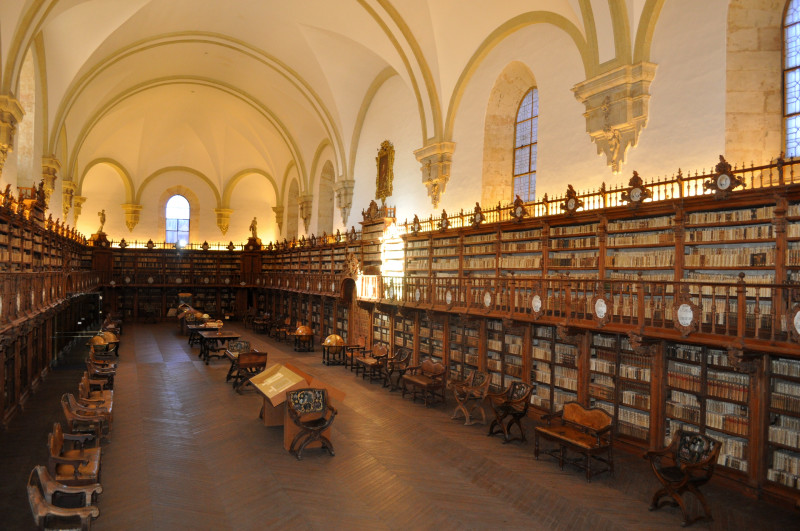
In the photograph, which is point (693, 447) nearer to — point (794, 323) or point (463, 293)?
point (794, 323)

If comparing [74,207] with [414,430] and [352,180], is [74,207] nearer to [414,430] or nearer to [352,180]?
[352,180]

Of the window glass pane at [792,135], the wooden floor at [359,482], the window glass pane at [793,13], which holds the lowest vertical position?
the wooden floor at [359,482]

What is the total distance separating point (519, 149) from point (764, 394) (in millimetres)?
8068

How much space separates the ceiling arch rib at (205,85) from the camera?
Result: 20.1 metres

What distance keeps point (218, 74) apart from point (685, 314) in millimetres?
21244

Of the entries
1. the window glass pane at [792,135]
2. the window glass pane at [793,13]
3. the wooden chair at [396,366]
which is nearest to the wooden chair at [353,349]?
the wooden chair at [396,366]

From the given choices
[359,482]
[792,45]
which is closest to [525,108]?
[792,45]

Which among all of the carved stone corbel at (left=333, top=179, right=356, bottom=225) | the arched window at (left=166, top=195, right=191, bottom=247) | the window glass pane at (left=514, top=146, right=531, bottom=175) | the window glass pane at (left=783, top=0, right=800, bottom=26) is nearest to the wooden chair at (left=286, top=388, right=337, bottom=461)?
the window glass pane at (left=514, top=146, right=531, bottom=175)

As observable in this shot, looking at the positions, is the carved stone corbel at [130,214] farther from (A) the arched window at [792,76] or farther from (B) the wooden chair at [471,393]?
(A) the arched window at [792,76]

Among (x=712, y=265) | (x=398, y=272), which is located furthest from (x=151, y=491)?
(x=398, y=272)

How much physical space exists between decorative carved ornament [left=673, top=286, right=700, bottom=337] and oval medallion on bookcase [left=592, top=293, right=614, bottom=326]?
1008mm

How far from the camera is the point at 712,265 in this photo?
23.0ft

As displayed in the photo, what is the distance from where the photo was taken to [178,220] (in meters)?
28.6

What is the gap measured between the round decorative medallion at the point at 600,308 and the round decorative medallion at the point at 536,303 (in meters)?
1.12
